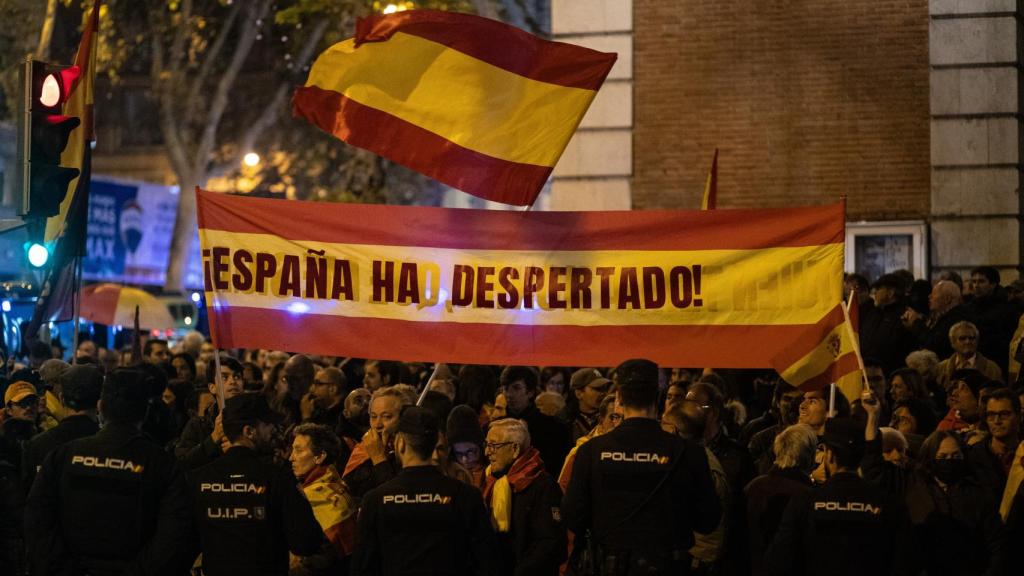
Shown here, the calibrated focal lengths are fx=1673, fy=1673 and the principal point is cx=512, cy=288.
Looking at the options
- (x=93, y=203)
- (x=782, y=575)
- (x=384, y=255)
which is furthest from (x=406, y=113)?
(x=93, y=203)

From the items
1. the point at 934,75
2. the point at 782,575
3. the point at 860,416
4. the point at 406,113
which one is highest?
the point at 934,75

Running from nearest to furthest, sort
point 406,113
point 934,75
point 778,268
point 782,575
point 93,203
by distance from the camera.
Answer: point 782,575, point 778,268, point 406,113, point 934,75, point 93,203

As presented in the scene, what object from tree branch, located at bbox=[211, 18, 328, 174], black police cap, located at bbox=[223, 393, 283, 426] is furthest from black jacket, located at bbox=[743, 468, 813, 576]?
tree branch, located at bbox=[211, 18, 328, 174]

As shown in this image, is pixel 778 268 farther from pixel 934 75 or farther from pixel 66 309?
pixel 934 75

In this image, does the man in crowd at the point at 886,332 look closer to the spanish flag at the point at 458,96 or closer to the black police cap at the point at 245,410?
the spanish flag at the point at 458,96

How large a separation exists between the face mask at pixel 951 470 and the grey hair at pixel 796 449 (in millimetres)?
703

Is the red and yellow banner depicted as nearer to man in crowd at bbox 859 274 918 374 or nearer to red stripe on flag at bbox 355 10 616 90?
red stripe on flag at bbox 355 10 616 90

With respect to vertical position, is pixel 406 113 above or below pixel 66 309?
above

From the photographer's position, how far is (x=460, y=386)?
12.4 metres

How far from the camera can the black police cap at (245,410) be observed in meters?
8.01

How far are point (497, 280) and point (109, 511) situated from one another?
2.96 meters

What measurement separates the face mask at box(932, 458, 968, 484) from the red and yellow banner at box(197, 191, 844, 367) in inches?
51.9

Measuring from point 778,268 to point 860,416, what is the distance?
3.56 ft

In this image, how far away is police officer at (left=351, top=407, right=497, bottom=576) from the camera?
7656 millimetres
